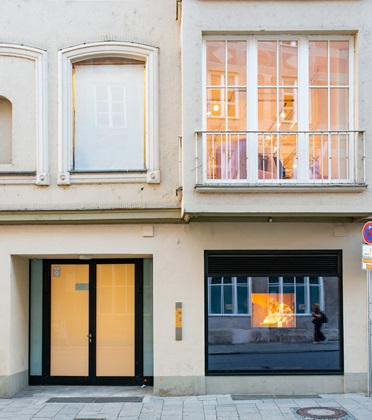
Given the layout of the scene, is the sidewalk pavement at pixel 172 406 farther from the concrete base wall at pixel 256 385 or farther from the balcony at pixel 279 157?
the balcony at pixel 279 157

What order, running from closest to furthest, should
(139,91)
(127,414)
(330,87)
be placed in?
(127,414), (330,87), (139,91)

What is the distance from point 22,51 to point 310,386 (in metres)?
8.15

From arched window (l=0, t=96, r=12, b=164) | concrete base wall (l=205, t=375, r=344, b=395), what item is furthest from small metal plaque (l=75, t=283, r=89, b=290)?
concrete base wall (l=205, t=375, r=344, b=395)

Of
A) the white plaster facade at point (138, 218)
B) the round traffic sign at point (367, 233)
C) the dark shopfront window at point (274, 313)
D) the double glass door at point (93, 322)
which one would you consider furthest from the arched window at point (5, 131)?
the round traffic sign at point (367, 233)

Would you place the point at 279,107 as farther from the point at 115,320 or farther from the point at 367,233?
the point at 115,320

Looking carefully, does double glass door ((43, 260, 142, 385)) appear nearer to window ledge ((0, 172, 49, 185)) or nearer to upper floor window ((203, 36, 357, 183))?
window ledge ((0, 172, 49, 185))

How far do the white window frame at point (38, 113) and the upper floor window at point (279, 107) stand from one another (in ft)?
10.0

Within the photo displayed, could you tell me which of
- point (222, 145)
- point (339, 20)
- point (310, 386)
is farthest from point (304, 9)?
point (310, 386)

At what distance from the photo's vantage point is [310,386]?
34.3ft

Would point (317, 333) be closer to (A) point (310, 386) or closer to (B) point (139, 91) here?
(A) point (310, 386)

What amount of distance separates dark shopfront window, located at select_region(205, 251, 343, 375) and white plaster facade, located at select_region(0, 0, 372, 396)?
0.54 feet

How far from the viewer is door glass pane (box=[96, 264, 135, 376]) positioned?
37.4 feet

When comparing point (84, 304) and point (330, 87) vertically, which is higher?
point (330, 87)

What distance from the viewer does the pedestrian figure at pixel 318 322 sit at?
10.6 meters
